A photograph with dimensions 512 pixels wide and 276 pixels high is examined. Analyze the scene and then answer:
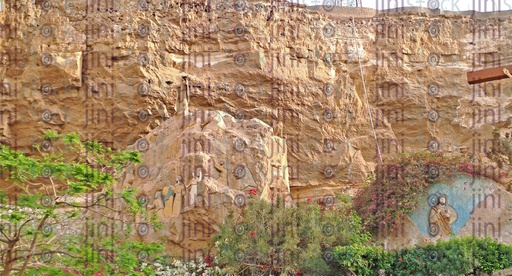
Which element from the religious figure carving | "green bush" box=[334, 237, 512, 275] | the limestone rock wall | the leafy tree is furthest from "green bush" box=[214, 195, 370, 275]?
the leafy tree

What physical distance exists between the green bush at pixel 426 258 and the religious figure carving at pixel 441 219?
5.96 ft

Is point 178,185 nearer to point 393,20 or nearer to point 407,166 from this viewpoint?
point 407,166

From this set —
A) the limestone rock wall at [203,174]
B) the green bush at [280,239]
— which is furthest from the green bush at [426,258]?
the limestone rock wall at [203,174]

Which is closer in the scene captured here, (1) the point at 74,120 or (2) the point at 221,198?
(2) the point at 221,198

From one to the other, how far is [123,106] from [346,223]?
850cm

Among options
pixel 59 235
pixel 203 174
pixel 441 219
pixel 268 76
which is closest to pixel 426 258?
pixel 441 219

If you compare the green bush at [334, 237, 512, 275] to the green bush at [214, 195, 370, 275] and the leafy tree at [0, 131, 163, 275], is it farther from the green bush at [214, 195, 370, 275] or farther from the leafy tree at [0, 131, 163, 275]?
the leafy tree at [0, 131, 163, 275]

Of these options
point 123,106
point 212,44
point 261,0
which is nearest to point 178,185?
point 123,106

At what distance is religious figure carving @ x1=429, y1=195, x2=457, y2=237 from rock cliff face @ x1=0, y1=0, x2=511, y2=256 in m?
4.94

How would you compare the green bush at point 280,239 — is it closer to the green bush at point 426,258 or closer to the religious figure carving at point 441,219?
the green bush at point 426,258

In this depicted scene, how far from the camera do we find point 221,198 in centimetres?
1200

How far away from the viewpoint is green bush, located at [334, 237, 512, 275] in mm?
10688

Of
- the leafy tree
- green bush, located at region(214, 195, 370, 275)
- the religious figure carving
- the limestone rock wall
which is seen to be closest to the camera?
the leafy tree

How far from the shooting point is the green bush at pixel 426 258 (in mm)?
10688
